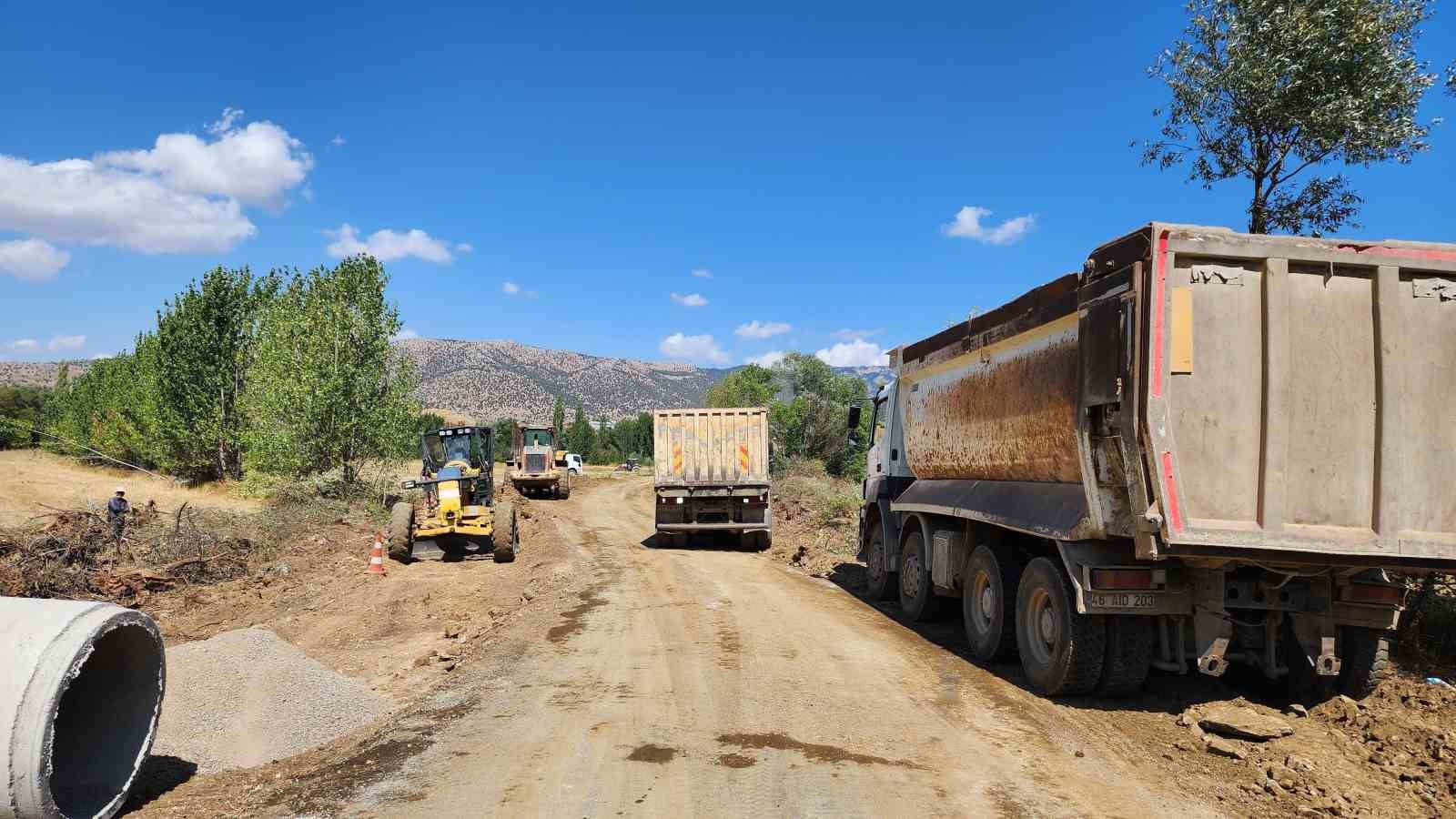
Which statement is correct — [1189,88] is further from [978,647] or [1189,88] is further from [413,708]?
Result: [413,708]

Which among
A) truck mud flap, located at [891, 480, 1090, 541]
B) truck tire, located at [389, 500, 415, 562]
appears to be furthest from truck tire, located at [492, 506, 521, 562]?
truck mud flap, located at [891, 480, 1090, 541]

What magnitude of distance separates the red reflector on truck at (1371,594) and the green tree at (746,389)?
2379 inches

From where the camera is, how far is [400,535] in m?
16.0

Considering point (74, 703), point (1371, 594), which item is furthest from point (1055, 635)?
point (74, 703)


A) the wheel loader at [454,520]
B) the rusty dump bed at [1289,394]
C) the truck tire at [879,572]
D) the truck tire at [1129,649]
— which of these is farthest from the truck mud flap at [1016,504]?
the wheel loader at [454,520]

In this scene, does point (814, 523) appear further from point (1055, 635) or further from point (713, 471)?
point (1055, 635)

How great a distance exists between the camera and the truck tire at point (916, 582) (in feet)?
33.8

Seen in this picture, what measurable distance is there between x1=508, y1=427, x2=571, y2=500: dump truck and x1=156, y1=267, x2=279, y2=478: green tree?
10368 mm

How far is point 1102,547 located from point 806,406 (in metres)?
39.0

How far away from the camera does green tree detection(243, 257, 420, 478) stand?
2558cm

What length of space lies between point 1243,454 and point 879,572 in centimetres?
668

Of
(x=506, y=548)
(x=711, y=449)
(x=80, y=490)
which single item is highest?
(x=711, y=449)

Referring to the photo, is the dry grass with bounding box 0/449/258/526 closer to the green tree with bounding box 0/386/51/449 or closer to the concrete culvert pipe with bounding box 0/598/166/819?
the green tree with bounding box 0/386/51/449

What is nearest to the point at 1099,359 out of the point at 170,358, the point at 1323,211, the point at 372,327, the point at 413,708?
the point at 413,708
